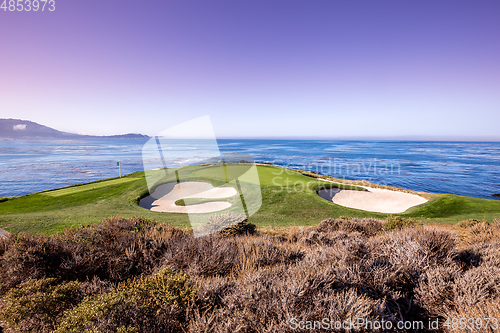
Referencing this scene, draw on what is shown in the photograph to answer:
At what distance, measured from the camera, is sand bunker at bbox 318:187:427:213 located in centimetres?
1496

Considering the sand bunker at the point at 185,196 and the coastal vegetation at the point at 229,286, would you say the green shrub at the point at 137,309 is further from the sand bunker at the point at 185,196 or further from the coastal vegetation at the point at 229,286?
the sand bunker at the point at 185,196

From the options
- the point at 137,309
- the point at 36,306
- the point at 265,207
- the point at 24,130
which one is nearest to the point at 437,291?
the point at 137,309

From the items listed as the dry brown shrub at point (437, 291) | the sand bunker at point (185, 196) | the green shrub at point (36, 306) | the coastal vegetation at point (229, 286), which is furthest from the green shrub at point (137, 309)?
the sand bunker at point (185, 196)

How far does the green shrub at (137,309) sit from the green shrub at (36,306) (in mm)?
226

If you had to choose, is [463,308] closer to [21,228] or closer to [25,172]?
[21,228]

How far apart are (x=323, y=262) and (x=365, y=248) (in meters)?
1.28

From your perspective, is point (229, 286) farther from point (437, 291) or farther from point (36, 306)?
point (437, 291)

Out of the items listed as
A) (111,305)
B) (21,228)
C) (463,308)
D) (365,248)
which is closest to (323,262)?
(365,248)

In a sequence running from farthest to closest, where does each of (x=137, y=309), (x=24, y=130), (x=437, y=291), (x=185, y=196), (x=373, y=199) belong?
(x=24, y=130)
(x=185, y=196)
(x=373, y=199)
(x=437, y=291)
(x=137, y=309)

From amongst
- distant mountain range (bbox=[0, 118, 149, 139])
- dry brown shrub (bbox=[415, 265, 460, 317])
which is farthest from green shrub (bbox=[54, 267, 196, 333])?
distant mountain range (bbox=[0, 118, 149, 139])

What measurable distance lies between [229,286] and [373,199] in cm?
1663

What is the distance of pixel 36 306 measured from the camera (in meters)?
Answer: 2.30

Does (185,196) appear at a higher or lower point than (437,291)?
lower

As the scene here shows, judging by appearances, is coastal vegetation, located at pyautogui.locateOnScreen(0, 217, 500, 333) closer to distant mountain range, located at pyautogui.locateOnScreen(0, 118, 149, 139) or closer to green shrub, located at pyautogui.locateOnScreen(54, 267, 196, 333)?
green shrub, located at pyautogui.locateOnScreen(54, 267, 196, 333)
